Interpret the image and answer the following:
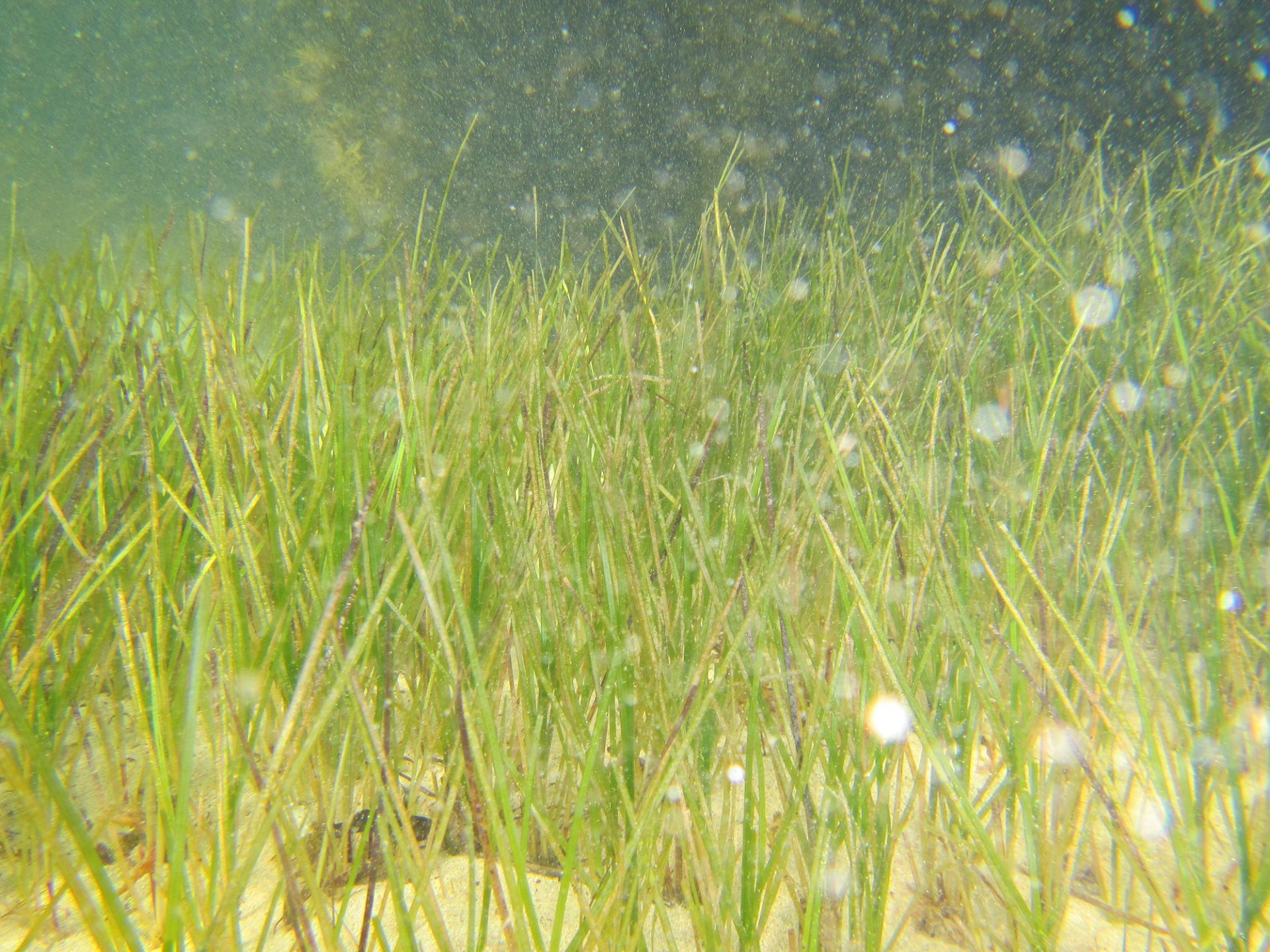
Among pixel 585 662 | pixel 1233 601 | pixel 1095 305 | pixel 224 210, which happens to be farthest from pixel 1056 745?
pixel 224 210

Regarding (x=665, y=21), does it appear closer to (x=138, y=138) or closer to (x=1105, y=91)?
(x=1105, y=91)

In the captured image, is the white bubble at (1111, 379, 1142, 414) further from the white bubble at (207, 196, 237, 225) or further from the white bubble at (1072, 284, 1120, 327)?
the white bubble at (207, 196, 237, 225)

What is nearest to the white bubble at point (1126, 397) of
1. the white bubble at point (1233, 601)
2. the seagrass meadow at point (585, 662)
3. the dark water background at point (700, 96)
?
the seagrass meadow at point (585, 662)

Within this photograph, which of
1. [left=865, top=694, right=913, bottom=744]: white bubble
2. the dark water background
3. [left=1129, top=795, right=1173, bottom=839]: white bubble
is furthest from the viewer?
the dark water background

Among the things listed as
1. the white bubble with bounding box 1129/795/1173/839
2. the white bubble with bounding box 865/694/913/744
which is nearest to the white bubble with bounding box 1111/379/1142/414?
the white bubble with bounding box 1129/795/1173/839

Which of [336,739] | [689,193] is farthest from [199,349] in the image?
[689,193]

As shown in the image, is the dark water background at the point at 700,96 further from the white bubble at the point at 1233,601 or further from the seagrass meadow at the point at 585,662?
the white bubble at the point at 1233,601
